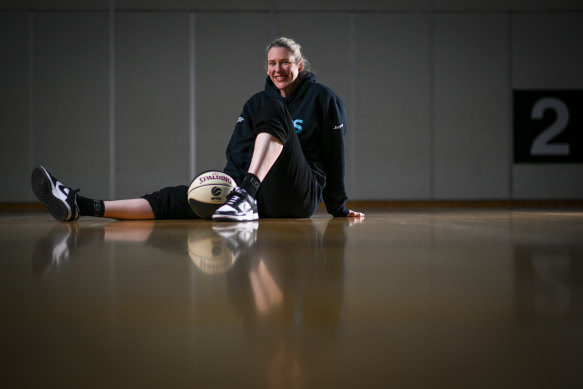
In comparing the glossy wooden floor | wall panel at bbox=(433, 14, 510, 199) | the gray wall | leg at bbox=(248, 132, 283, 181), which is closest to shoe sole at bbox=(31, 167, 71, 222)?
leg at bbox=(248, 132, 283, 181)

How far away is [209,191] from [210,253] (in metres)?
1.14

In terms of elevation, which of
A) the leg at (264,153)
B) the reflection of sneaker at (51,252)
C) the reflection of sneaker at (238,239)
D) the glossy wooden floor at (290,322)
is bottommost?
the glossy wooden floor at (290,322)

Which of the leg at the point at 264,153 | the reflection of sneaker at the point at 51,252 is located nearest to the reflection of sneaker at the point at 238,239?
the reflection of sneaker at the point at 51,252

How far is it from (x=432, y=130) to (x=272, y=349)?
602 cm

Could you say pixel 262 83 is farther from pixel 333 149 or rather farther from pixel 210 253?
pixel 210 253

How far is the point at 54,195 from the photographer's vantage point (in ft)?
7.00

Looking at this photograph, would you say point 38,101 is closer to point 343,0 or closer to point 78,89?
point 78,89

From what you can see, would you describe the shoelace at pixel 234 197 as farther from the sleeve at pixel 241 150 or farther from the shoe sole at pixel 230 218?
the sleeve at pixel 241 150

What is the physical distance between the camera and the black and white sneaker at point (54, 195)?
82.3 inches

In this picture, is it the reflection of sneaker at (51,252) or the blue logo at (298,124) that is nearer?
the reflection of sneaker at (51,252)

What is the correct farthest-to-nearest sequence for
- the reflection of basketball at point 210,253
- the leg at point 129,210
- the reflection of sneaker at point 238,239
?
the leg at point 129,210
the reflection of sneaker at point 238,239
the reflection of basketball at point 210,253

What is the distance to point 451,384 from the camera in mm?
381

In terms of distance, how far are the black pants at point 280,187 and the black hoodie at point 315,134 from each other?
0.10 meters

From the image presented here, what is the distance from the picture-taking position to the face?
241 centimetres
